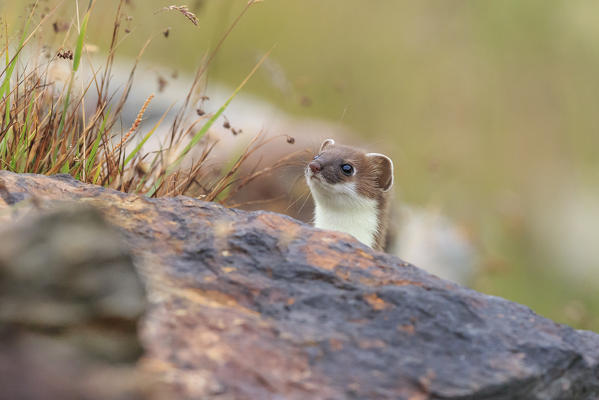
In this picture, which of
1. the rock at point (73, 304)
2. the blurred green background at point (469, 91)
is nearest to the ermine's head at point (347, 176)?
the rock at point (73, 304)

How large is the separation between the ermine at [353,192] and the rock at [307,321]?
180cm

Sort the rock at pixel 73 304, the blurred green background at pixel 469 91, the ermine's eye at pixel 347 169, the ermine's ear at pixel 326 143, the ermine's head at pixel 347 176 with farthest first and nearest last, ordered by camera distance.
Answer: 1. the blurred green background at pixel 469 91
2. the ermine's ear at pixel 326 143
3. the ermine's eye at pixel 347 169
4. the ermine's head at pixel 347 176
5. the rock at pixel 73 304

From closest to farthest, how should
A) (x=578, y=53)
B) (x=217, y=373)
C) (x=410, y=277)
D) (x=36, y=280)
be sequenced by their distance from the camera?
(x=36, y=280) → (x=217, y=373) → (x=410, y=277) → (x=578, y=53)

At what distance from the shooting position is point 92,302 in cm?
171

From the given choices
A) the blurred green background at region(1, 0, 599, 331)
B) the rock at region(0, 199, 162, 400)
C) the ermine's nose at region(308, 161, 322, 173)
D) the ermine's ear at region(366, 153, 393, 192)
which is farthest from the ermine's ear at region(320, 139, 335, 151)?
the blurred green background at region(1, 0, 599, 331)

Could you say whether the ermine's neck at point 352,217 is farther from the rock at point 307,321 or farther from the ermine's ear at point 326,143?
the rock at point 307,321

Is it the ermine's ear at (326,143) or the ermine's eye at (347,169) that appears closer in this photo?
the ermine's eye at (347,169)

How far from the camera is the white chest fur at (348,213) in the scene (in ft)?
15.8

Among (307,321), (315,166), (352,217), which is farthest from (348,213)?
(307,321)

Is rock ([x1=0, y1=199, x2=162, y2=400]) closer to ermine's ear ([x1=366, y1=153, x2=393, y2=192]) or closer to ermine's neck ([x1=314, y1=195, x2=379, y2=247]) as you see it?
ermine's neck ([x1=314, y1=195, x2=379, y2=247])

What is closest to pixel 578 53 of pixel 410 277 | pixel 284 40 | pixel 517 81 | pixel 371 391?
pixel 517 81

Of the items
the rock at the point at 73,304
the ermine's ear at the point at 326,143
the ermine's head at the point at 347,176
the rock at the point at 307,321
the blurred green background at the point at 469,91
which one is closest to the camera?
the rock at the point at 73,304

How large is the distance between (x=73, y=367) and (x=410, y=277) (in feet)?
4.87

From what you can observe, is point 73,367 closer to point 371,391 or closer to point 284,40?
point 371,391
